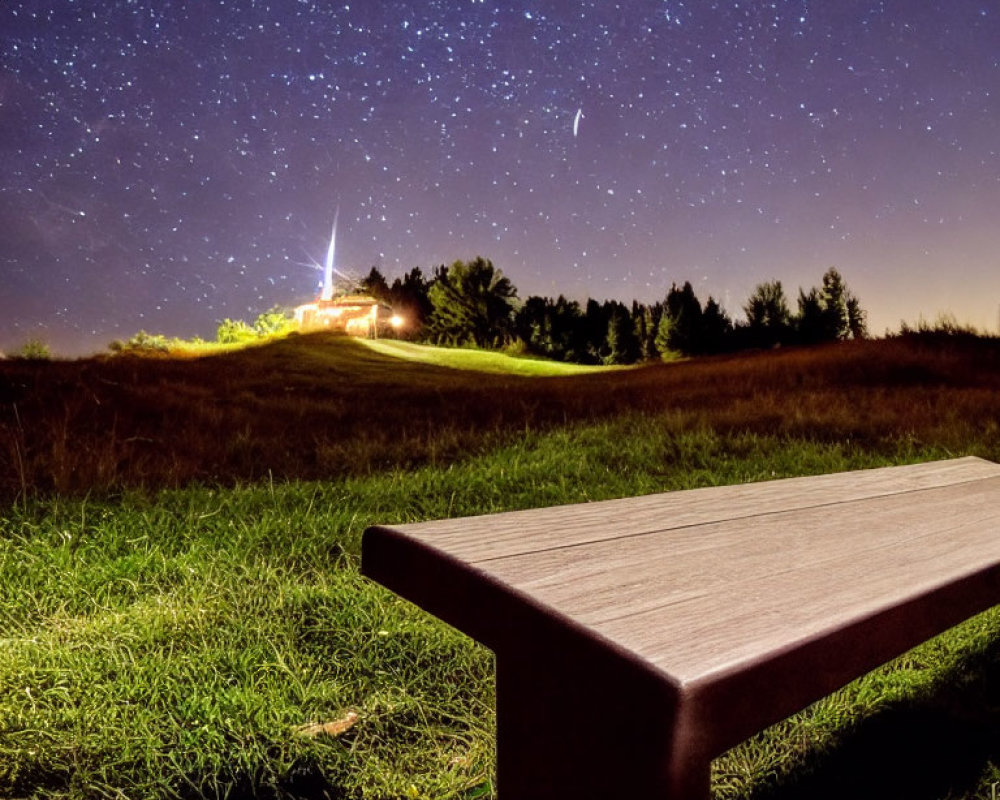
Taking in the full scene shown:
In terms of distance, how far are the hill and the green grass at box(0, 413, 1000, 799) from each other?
2.17ft

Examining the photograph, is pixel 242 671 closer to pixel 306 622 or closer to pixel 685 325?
pixel 306 622

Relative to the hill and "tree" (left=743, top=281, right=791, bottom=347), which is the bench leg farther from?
"tree" (left=743, top=281, right=791, bottom=347)

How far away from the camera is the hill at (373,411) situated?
4703mm

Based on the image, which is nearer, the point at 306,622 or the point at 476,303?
the point at 306,622

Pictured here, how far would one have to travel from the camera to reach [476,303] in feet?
166

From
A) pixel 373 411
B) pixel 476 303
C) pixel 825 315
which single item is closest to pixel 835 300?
pixel 825 315

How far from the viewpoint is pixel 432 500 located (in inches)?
159

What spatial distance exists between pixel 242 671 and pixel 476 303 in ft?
161

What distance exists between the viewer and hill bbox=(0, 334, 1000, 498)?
4.70 meters

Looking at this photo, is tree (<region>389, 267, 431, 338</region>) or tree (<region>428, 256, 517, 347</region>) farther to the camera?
tree (<region>389, 267, 431, 338</region>)

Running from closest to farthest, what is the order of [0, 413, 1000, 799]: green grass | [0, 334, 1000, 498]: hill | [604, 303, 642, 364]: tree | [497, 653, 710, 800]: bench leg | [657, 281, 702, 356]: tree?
[497, 653, 710, 800]: bench leg
[0, 413, 1000, 799]: green grass
[0, 334, 1000, 498]: hill
[657, 281, 702, 356]: tree
[604, 303, 642, 364]: tree

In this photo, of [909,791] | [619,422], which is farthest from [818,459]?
[909,791]

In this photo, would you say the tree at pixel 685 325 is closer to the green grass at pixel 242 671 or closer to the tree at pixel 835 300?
the tree at pixel 835 300

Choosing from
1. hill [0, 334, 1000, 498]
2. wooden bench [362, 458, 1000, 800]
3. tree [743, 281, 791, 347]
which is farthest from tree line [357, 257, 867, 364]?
wooden bench [362, 458, 1000, 800]
